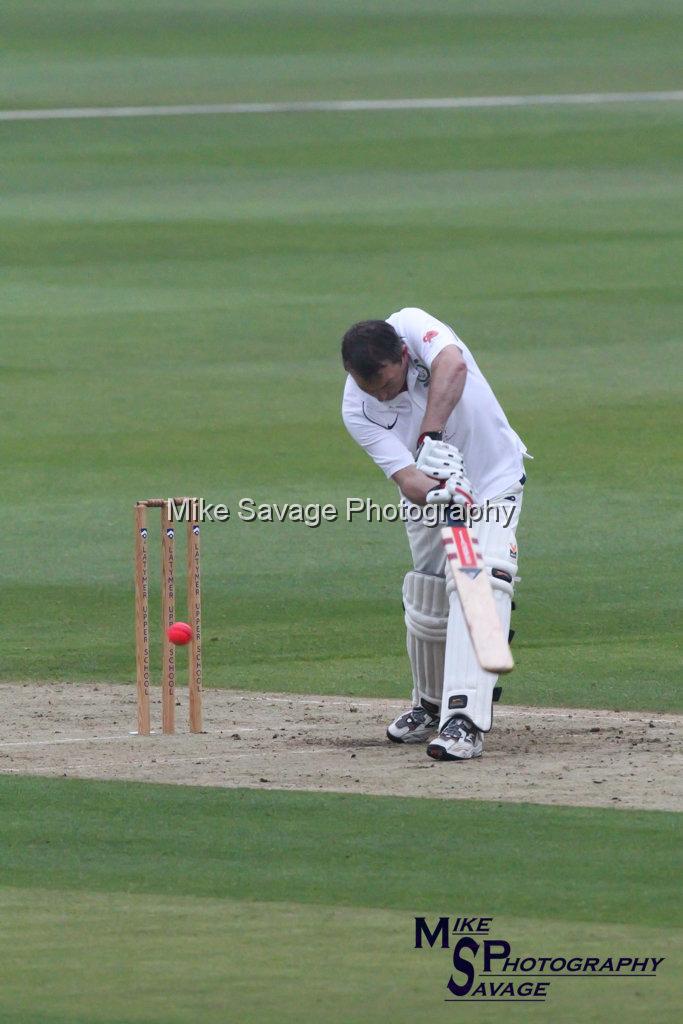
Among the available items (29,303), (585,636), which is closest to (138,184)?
(29,303)

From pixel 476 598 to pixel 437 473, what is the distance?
515mm

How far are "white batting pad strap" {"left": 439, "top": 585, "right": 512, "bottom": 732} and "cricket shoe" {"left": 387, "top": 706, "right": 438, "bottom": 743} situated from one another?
0.32m

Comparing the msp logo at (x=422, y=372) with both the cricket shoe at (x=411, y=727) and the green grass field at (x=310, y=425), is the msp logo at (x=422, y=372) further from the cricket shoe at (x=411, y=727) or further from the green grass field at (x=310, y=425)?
the green grass field at (x=310, y=425)

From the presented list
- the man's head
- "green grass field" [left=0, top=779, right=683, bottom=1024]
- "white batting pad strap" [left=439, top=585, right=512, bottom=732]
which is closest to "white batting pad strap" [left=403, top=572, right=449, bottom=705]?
"white batting pad strap" [left=439, top=585, right=512, bottom=732]

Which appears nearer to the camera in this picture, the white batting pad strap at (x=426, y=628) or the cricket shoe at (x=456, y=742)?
the cricket shoe at (x=456, y=742)

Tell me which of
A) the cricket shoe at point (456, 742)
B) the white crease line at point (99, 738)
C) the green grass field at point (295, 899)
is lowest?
the white crease line at point (99, 738)

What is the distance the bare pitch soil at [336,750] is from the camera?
6543 mm

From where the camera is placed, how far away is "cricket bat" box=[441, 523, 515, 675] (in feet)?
21.3

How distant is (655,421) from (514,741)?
7726 mm

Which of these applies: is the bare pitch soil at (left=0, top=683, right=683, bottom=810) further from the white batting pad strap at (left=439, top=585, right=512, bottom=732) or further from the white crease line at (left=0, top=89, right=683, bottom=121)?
the white crease line at (left=0, top=89, right=683, bottom=121)

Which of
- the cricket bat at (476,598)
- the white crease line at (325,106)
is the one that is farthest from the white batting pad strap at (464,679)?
the white crease line at (325,106)

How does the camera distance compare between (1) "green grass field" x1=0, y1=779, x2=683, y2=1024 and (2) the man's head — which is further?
(2) the man's head

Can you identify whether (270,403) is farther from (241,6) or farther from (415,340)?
(241,6)

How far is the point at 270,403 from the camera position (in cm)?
1546
